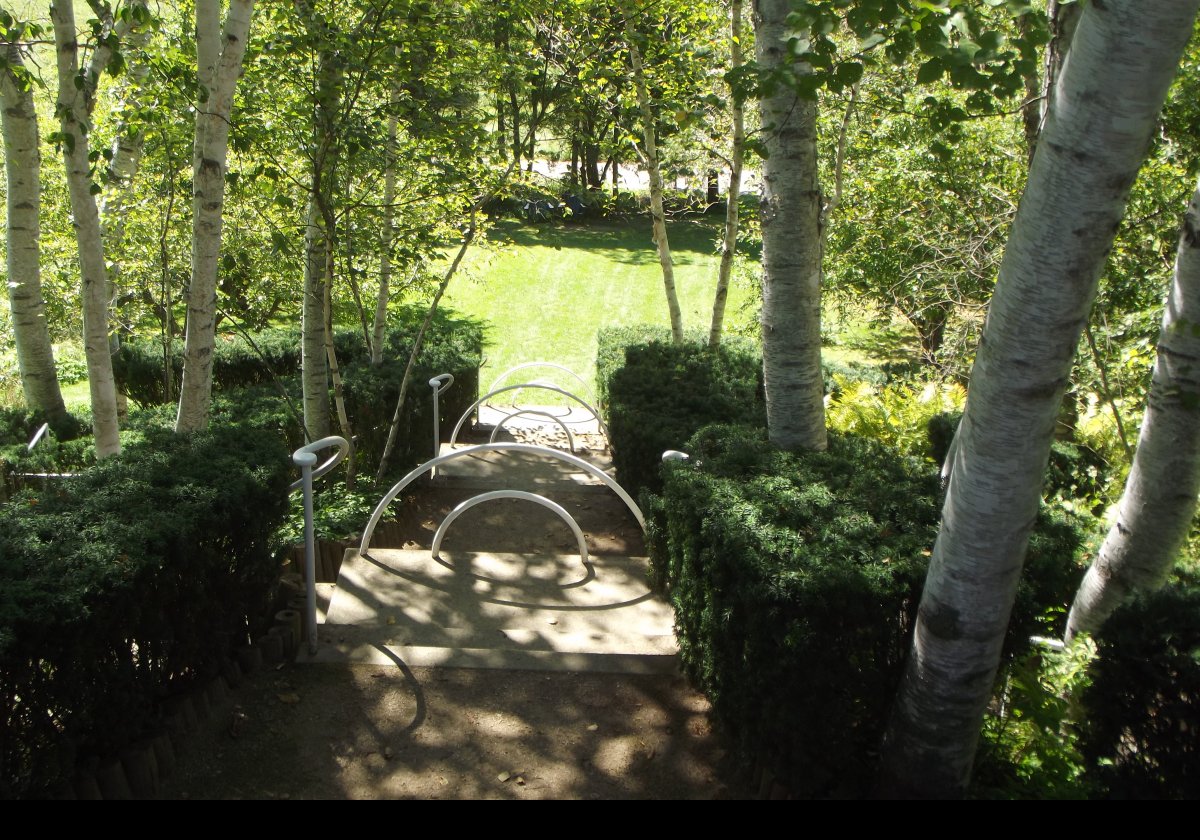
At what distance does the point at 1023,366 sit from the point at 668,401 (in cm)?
468

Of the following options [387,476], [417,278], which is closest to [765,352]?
[387,476]

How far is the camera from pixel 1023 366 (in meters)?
2.61

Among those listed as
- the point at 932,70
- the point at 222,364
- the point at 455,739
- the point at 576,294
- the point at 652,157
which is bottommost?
the point at 455,739

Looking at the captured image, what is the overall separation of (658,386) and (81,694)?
204 inches

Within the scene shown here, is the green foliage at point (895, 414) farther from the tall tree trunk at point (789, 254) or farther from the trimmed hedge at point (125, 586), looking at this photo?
the trimmed hedge at point (125, 586)

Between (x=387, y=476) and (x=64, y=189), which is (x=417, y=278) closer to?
(x=387, y=476)

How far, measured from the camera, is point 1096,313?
816 centimetres

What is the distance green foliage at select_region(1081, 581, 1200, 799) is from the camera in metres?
2.88

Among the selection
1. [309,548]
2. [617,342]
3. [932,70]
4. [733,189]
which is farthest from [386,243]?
[932,70]

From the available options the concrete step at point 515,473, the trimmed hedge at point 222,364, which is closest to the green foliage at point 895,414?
the concrete step at point 515,473

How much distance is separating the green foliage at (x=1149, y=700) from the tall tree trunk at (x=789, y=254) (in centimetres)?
220

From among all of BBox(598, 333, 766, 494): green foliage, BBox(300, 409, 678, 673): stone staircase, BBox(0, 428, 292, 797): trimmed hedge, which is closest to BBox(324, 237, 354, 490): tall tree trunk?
BBox(300, 409, 678, 673): stone staircase

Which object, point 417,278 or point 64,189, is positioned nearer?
point 417,278

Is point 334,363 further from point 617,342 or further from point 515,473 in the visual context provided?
point 617,342
